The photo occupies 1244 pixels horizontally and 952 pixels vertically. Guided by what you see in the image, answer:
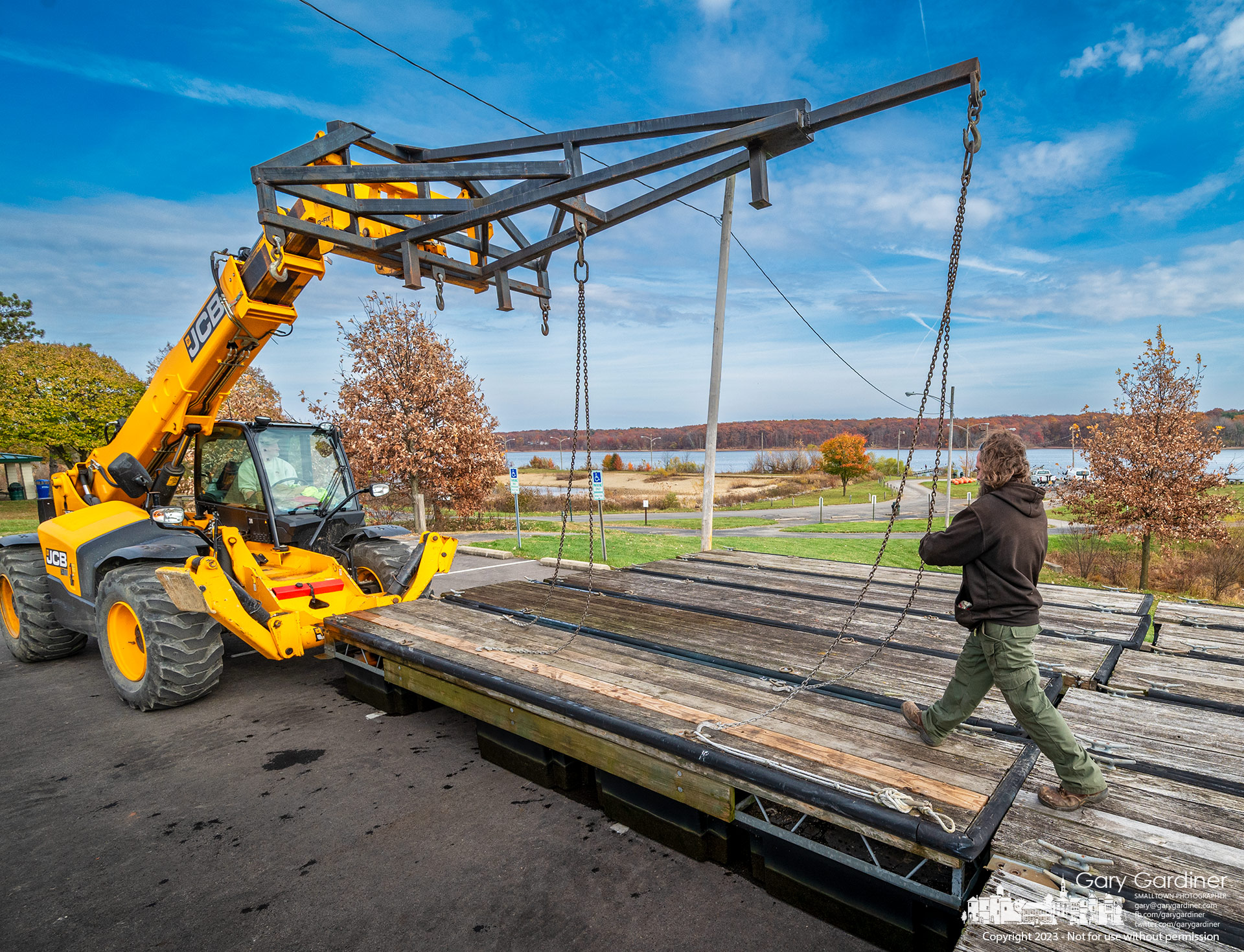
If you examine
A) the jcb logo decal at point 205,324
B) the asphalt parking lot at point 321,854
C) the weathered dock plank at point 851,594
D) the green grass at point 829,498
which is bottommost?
the green grass at point 829,498

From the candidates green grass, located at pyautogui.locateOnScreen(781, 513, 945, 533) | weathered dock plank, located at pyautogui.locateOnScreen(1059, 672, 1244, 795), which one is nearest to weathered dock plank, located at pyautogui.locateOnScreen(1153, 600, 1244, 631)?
weathered dock plank, located at pyautogui.locateOnScreen(1059, 672, 1244, 795)

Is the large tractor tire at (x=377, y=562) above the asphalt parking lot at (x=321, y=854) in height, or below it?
above

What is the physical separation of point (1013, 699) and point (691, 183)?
3448 millimetres

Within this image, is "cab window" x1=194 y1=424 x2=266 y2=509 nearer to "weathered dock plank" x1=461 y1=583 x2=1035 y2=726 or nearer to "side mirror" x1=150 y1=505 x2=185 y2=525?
"side mirror" x1=150 y1=505 x2=185 y2=525

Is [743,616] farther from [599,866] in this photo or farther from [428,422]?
[428,422]

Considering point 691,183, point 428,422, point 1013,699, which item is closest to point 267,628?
point 691,183

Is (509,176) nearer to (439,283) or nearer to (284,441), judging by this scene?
(439,283)

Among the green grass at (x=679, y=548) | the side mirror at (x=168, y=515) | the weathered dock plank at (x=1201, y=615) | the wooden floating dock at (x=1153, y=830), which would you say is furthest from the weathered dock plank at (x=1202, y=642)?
the side mirror at (x=168, y=515)

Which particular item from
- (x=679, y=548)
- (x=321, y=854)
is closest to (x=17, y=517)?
(x=679, y=548)

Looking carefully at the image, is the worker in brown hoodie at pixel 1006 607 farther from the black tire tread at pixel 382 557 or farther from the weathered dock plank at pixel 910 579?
the black tire tread at pixel 382 557

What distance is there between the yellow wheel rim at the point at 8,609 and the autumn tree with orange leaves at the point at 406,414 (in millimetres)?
9622

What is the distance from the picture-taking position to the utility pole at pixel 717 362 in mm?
11203

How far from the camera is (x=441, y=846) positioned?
3.50 metres

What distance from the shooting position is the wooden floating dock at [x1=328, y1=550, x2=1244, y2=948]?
99.0 inches
